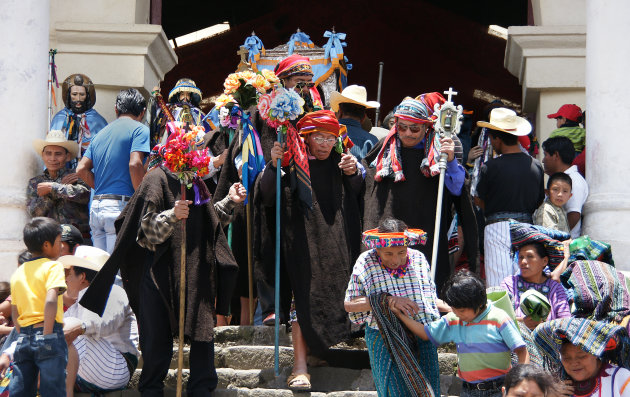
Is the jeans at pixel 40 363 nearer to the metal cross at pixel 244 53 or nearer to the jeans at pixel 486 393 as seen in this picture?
the jeans at pixel 486 393

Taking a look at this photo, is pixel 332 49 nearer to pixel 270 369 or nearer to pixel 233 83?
pixel 233 83

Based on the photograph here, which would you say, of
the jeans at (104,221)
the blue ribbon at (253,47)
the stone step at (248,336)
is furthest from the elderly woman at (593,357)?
the blue ribbon at (253,47)

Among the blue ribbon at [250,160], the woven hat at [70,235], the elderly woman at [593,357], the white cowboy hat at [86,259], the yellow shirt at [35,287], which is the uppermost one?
the blue ribbon at [250,160]

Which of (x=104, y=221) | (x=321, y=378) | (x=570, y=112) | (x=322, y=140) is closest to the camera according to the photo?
(x=321, y=378)

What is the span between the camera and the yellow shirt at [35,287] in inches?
238

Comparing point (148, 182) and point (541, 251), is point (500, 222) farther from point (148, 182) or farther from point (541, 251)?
point (148, 182)

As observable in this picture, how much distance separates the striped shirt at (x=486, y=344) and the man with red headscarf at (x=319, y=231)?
141 centimetres

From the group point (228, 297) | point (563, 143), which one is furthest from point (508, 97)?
point (228, 297)

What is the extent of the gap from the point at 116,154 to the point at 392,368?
3049mm

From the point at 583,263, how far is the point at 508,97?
1004cm

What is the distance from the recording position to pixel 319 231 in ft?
23.1

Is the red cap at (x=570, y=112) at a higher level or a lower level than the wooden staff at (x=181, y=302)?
higher

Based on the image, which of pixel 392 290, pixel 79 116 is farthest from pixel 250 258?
pixel 79 116

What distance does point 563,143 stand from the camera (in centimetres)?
820
